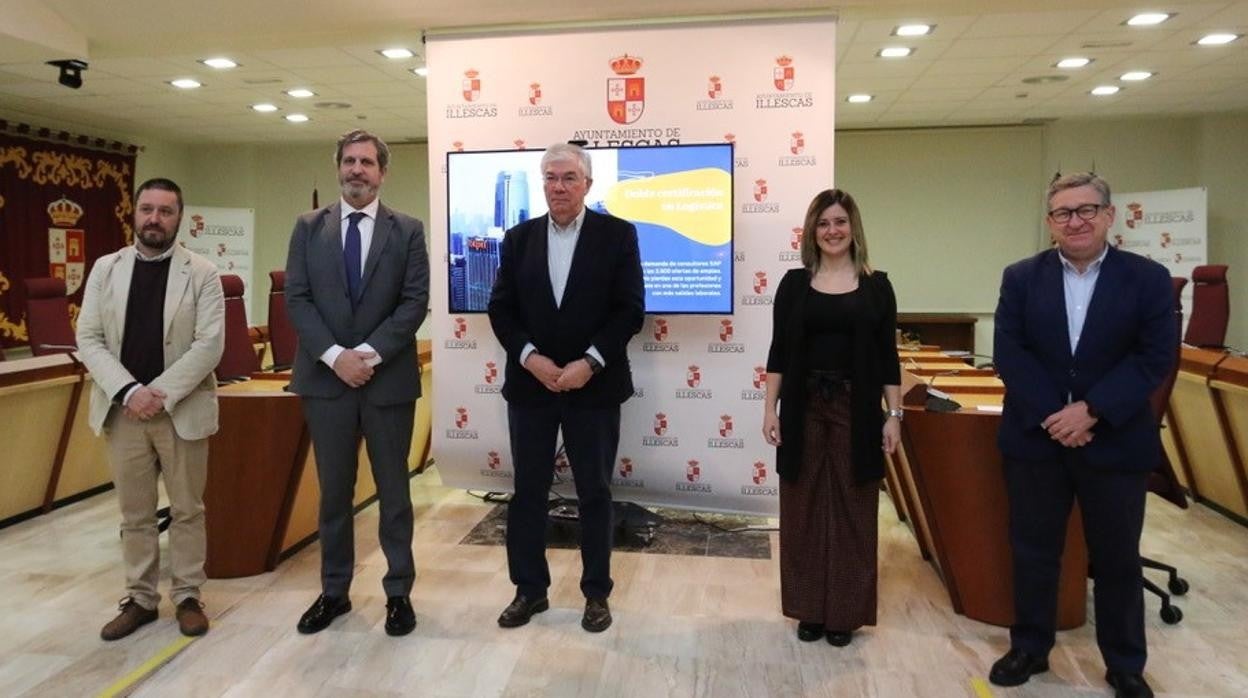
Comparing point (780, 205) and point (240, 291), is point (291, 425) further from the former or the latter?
point (780, 205)

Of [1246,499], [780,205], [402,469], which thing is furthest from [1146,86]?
[402,469]

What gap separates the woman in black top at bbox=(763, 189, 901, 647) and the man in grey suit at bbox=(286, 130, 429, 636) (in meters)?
1.31

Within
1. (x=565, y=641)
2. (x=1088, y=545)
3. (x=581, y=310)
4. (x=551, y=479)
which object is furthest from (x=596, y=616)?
(x=1088, y=545)

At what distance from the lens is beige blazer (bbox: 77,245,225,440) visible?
2865mm

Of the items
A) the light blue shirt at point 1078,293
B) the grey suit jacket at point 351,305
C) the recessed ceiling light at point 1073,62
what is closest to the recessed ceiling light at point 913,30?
the recessed ceiling light at point 1073,62

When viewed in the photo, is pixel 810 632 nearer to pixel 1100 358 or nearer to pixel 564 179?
pixel 1100 358

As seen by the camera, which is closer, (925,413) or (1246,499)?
(925,413)

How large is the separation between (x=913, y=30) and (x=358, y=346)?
14.3 ft

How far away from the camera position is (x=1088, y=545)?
2.53 metres

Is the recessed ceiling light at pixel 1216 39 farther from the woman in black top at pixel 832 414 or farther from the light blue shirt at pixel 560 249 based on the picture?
the light blue shirt at pixel 560 249

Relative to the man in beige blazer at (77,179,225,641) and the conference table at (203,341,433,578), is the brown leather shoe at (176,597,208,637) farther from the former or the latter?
the conference table at (203,341,433,578)

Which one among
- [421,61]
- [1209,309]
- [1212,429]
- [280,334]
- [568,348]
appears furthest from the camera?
[1209,309]

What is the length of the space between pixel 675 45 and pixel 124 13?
3.13 meters

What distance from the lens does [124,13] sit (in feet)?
15.4
